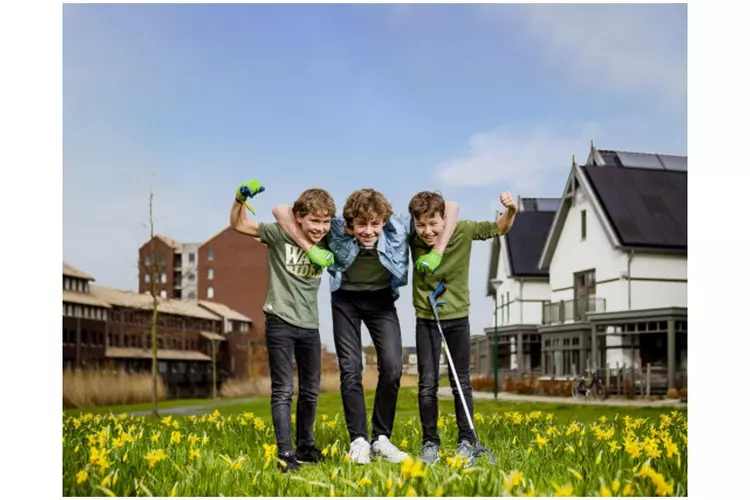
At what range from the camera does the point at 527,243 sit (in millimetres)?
19234

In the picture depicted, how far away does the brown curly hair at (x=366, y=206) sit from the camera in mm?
4184

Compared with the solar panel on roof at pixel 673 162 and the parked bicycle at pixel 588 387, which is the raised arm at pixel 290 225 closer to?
the parked bicycle at pixel 588 387

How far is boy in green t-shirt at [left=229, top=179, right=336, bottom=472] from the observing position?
13.7ft

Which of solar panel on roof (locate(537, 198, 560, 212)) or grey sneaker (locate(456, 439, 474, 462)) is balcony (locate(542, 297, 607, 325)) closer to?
solar panel on roof (locate(537, 198, 560, 212))

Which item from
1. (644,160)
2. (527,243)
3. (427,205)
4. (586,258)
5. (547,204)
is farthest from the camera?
(547,204)

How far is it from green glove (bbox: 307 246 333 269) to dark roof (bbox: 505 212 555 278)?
47.7ft

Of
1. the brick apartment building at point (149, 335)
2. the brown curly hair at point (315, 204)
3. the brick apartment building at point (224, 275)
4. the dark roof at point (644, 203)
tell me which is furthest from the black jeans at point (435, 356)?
the dark roof at point (644, 203)

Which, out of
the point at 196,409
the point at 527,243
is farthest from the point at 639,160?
the point at 196,409

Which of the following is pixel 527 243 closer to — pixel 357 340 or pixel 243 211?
pixel 357 340

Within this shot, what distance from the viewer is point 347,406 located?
4.33 m

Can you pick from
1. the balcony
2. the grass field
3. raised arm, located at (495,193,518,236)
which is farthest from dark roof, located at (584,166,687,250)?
raised arm, located at (495,193,518,236)

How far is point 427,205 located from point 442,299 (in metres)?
0.45
